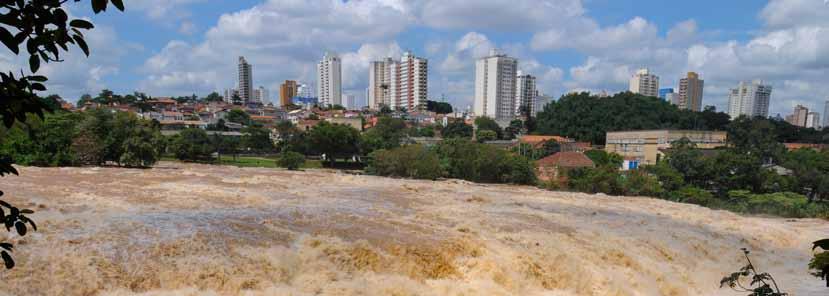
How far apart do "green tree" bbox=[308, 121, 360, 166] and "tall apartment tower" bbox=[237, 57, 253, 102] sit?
10579 centimetres

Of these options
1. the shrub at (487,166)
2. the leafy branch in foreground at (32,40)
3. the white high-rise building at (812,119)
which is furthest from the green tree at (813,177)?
the white high-rise building at (812,119)

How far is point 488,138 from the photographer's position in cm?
7631

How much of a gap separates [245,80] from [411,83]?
174 feet

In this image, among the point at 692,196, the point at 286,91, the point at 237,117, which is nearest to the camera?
the point at 692,196

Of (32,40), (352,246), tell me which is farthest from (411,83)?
(32,40)

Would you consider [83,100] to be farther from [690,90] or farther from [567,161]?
[690,90]

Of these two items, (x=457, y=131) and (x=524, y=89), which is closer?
(x=457, y=131)

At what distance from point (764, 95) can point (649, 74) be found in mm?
27495

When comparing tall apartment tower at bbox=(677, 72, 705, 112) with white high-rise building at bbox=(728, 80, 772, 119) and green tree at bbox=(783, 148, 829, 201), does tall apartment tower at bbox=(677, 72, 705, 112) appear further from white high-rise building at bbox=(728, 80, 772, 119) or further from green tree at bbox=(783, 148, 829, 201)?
green tree at bbox=(783, 148, 829, 201)

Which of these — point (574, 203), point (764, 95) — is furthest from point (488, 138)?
point (764, 95)

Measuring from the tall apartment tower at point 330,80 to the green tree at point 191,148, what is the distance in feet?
333

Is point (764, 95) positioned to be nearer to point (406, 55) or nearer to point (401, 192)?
point (406, 55)

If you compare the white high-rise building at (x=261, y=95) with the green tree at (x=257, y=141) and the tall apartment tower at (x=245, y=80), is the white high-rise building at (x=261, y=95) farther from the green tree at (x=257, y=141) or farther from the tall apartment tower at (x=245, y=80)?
the green tree at (x=257, y=141)

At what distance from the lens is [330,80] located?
15000cm
